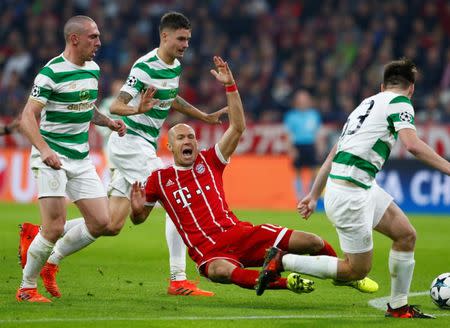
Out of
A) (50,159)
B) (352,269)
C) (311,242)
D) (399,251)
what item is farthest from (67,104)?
(399,251)

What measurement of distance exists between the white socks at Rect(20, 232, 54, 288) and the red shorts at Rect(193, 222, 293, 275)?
1.22 m

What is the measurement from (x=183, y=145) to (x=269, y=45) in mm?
15142

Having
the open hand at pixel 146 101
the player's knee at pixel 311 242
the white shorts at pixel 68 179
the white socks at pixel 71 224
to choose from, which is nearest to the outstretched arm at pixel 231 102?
the open hand at pixel 146 101

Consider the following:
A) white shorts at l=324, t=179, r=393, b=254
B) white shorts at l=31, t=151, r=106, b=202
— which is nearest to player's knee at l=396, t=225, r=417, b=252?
white shorts at l=324, t=179, r=393, b=254

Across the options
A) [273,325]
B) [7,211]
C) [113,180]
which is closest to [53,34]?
[7,211]

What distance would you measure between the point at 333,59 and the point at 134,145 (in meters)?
13.4

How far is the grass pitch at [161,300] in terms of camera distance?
24.3ft

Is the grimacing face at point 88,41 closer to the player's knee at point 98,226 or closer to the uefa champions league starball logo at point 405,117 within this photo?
the player's knee at point 98,226

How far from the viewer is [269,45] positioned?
23391 mm

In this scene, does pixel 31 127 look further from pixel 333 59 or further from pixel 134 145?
pixel 333 59

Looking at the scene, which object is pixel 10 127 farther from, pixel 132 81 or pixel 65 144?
pixel 132 81

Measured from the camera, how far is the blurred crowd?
2147 centimetres

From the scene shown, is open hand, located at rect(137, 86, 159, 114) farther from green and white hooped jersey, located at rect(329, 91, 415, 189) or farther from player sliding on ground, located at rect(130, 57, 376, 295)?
green and white hooped jersey, located at rect(329, 91, 415, 189)

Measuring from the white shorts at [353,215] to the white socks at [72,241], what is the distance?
7.44 ft
